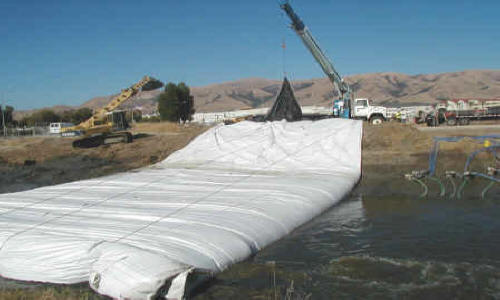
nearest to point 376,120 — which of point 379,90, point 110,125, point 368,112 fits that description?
point 368,112

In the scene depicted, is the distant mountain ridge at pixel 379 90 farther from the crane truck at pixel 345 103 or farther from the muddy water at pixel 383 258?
the muddy water at pixel 383 258

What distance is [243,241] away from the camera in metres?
5.85

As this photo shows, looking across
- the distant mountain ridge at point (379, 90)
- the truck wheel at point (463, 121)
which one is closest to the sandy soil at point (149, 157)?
the truck wheel at point (463, 121)

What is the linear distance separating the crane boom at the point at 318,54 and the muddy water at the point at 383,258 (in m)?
12.8

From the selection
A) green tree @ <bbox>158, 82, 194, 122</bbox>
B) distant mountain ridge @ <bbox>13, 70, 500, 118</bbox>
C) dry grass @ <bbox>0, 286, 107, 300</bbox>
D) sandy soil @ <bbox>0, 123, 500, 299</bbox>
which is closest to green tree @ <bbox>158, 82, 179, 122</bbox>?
green tree @ <bbox>158, 82, 194, 122</bbox>

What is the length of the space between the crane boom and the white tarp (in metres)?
8.87

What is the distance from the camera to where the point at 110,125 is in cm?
2095

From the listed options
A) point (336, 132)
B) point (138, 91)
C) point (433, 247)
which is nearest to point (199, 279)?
point (433, 247)

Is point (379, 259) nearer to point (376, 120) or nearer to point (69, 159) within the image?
point (69, 159)

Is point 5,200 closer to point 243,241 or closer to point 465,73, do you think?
point 243,241

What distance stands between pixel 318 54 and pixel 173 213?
1711 cm

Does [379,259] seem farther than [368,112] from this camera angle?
No

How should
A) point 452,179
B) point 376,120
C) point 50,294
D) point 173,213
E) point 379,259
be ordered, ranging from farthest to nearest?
point 376,120, point 452,179, point 173,213, point 379,259, point 50,294

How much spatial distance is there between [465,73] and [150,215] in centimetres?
11123
